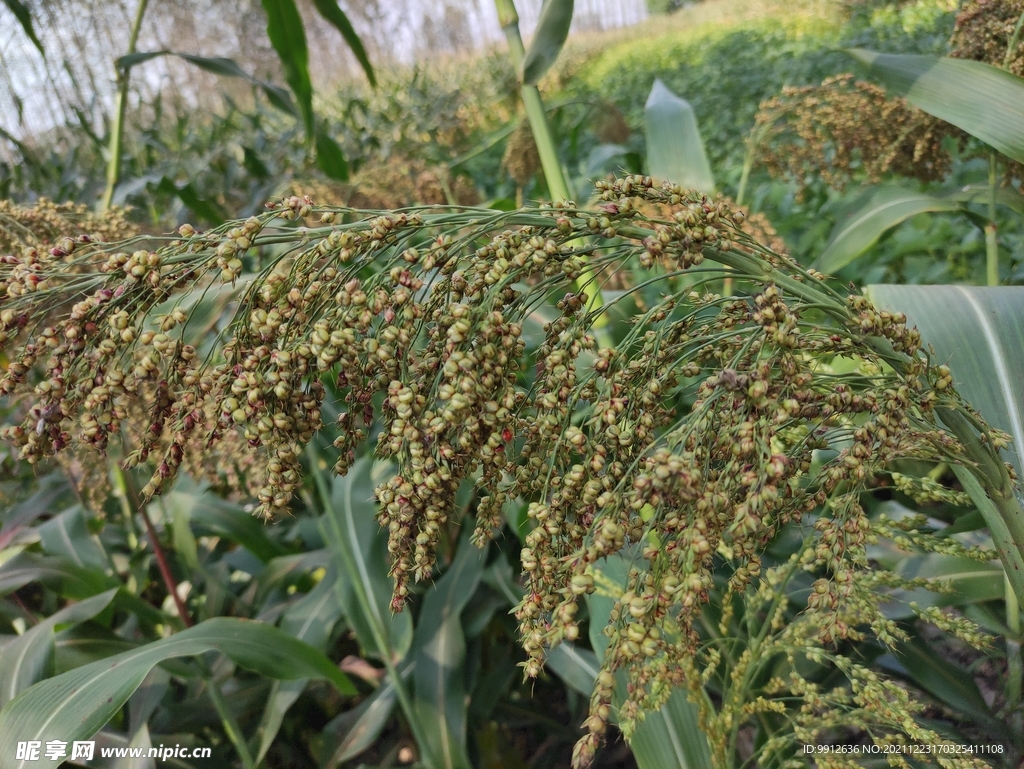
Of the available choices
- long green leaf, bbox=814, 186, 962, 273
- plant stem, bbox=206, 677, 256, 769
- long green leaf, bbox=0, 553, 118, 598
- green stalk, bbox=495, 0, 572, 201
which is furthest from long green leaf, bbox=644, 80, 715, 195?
long green leaf, bbox=0, 553, 118, 598

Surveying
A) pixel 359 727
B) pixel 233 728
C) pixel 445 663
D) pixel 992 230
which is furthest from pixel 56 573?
pixel 992 230

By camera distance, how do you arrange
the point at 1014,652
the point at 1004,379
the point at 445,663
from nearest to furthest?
the point at 1004,379 → the point at 1014,652 → the point at 445,663

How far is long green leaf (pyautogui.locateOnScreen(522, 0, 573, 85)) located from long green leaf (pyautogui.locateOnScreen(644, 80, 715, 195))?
945mm

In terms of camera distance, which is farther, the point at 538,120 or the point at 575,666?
the point at 575,666

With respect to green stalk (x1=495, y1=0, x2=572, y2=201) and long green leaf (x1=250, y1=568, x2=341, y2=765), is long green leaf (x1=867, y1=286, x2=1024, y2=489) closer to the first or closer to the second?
green stalk (x1=495, y1=0, x2=572, y2=201)

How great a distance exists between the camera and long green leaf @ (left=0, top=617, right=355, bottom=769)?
150 centimetres

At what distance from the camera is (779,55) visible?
33.1ft

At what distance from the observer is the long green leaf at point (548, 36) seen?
1905 mm

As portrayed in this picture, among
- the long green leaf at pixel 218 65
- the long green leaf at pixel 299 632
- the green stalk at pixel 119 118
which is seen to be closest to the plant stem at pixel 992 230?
the long green leaf at pixel 299 632

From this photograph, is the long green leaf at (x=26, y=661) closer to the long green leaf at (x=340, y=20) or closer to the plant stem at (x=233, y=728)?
the plant stem at (x=233, y=728)

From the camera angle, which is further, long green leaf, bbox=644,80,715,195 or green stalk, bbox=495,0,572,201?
long green leaf, bbox=644,80,715,195

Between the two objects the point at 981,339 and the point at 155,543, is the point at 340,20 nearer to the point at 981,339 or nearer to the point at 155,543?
the point at 155,543

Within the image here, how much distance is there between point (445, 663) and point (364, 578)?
16.4 inches

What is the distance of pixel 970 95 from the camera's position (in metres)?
1.62
